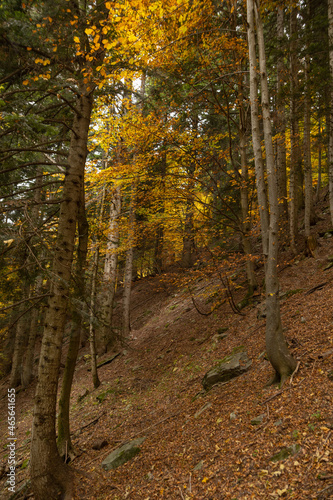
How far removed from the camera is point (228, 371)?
20.5 feet

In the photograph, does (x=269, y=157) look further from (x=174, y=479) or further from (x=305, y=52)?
(x=305, y=52)

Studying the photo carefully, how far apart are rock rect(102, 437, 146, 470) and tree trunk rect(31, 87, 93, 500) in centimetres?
83

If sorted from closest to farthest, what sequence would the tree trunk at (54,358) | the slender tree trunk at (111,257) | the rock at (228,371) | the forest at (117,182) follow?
the tree trunk at (54,358) → the forest at (117,182) → the rock at (228,371) → the slender tree trunk at (111,257)

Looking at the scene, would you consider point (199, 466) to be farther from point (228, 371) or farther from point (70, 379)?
point (70, 379)

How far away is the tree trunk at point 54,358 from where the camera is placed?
4523 millimetres

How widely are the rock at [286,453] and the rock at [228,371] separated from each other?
2.65 m

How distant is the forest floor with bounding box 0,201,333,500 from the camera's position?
3357 mm

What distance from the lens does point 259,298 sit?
371 inches

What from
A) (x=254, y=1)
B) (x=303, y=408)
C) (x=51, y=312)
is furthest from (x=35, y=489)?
(x=254, y=1)

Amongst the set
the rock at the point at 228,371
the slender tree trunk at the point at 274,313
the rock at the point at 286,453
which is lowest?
the rock at the point at 228,371

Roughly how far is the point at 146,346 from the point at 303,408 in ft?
28.0

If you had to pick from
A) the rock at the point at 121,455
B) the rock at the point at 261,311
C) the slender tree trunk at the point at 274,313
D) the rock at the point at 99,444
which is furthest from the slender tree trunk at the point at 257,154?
the rock at the point at 99,444

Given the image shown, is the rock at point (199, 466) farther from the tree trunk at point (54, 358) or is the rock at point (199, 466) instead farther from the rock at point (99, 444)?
the rock at point (99, 444)

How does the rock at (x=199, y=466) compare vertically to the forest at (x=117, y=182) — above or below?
below
